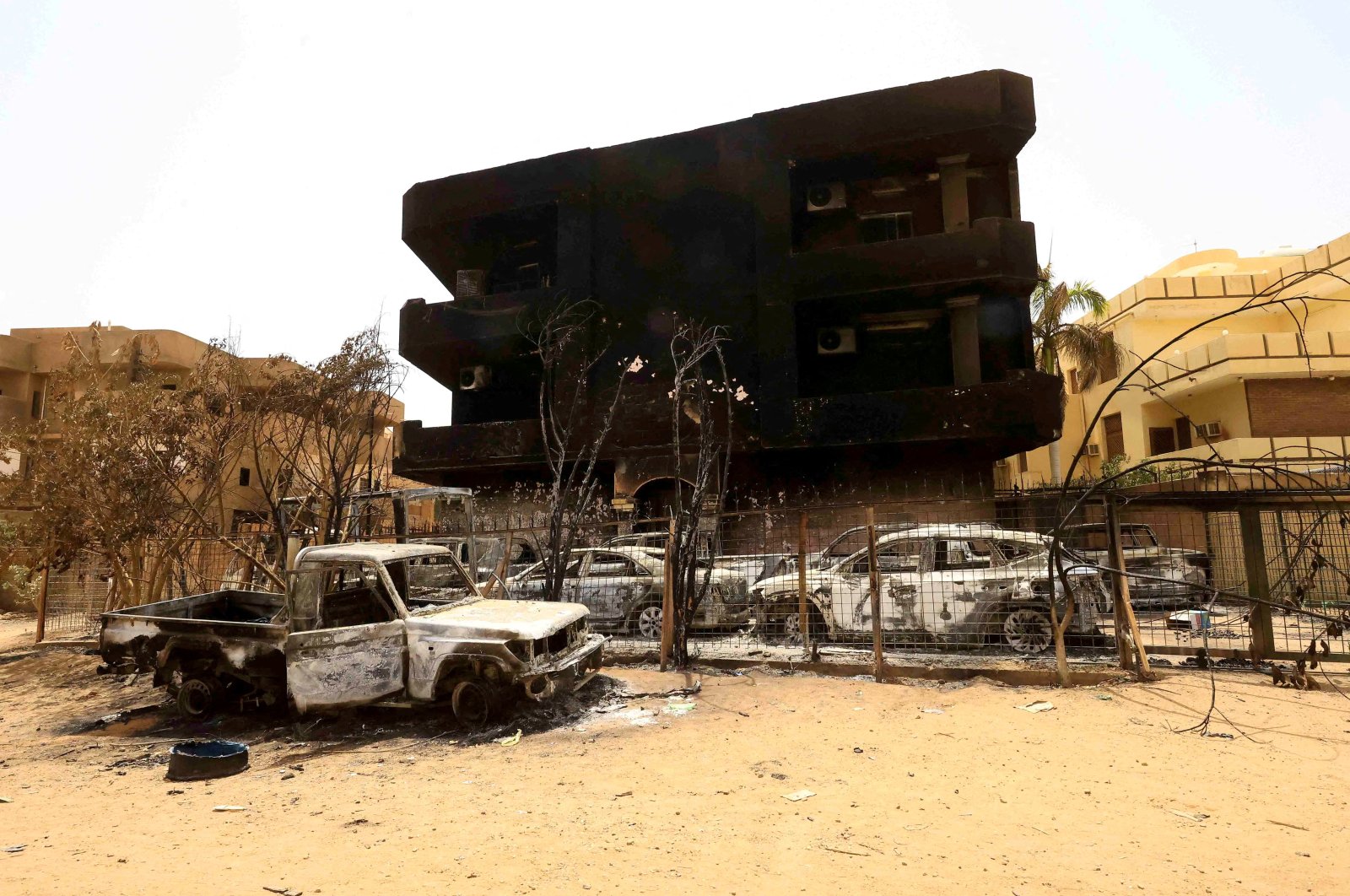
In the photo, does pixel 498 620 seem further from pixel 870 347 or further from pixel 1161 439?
pixel 1161 439

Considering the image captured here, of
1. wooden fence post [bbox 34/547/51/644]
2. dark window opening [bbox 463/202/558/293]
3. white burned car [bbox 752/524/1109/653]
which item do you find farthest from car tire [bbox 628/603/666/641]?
dark window opening [bbox 463/202/558/293]

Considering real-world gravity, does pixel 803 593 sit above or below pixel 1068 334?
below

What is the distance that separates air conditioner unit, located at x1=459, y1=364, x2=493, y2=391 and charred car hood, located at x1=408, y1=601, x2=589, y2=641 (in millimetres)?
17034

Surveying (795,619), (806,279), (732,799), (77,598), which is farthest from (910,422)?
(77,598)

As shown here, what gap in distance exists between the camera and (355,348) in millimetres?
13367

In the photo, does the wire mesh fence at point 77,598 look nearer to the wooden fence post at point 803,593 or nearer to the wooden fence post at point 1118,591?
the wooden fence post at point 803,593

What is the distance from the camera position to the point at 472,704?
656 centimetres

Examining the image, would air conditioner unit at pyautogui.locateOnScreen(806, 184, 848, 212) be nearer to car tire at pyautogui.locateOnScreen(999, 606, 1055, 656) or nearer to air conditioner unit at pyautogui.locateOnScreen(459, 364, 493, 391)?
air conditioner unit at pyautogui.locateOnScreen(459, 364, 493, 391)

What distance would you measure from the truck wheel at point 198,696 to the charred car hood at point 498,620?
2257mm

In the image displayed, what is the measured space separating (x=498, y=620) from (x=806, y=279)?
46.9ft

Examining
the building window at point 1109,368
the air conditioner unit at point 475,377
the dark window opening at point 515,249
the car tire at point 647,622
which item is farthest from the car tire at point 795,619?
the building window at point 1109,368

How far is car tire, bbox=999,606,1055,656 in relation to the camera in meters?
8.10

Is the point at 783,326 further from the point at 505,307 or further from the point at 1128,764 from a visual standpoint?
the point at 1128,764

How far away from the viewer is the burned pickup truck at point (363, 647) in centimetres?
644
